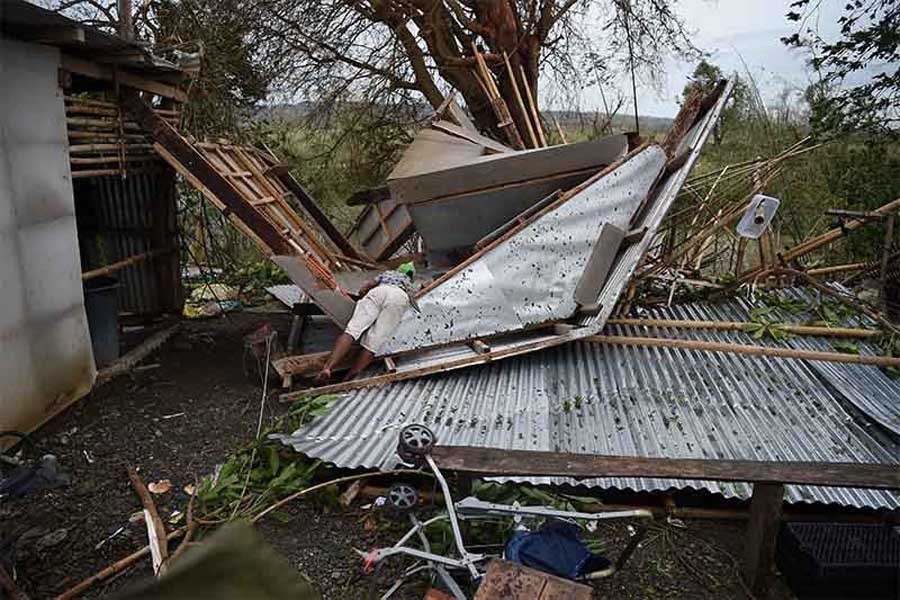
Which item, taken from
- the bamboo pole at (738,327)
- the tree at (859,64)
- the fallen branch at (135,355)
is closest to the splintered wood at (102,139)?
the fallen branch at (135,355)

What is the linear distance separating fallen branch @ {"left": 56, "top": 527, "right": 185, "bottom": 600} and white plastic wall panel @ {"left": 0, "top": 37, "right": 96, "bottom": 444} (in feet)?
5.65

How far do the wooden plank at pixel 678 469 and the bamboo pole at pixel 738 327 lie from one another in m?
2.53

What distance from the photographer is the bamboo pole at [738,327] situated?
527cm

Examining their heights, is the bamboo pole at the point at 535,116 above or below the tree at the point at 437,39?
below

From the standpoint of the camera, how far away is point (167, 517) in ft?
11.9

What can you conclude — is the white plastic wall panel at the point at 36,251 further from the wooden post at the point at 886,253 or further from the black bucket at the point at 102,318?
the wooden post at the point at 886,253

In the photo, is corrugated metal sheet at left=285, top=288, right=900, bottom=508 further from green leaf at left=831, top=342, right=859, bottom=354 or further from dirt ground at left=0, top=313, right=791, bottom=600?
dirt ground at left=0, top=313, right=791, bottom=600

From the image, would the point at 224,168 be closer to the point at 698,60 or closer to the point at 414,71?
the point at 414,71

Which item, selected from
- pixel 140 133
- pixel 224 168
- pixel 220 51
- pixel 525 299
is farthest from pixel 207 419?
pixel 220 51

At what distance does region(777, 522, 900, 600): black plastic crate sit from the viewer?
2922 millimetres

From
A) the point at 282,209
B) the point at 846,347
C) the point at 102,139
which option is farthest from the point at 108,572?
the point at 846,347

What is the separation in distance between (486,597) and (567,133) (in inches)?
393

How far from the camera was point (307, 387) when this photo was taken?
542 cm

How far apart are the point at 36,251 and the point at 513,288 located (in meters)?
3.71
